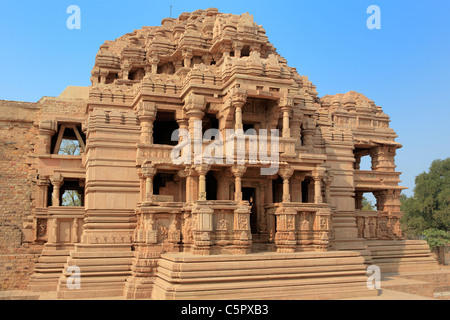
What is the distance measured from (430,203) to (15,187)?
38631 mm

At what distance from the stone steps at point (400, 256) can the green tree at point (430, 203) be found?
23113 mm

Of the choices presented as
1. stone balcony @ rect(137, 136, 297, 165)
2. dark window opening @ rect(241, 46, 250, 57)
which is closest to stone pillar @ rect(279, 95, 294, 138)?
stone balcony @ rect(137, 136, 297, 165)

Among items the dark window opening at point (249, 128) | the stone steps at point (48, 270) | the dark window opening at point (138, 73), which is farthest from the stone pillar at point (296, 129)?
the stone steps at point (48, 270)

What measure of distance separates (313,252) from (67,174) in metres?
10.8

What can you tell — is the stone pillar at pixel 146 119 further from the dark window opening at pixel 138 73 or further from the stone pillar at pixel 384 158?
the stone pillar at pixel 384 158

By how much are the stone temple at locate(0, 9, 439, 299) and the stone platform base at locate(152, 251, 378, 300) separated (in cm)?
4

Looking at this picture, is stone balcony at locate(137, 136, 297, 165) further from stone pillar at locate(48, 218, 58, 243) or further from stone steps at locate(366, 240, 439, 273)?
stone steps at locate(366, 240, 439, 273)

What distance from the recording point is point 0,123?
20484 millimetres

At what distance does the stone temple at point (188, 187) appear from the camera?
14.3 m

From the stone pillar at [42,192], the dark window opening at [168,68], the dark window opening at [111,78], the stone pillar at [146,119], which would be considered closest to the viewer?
the stone pillar at [146,119]
